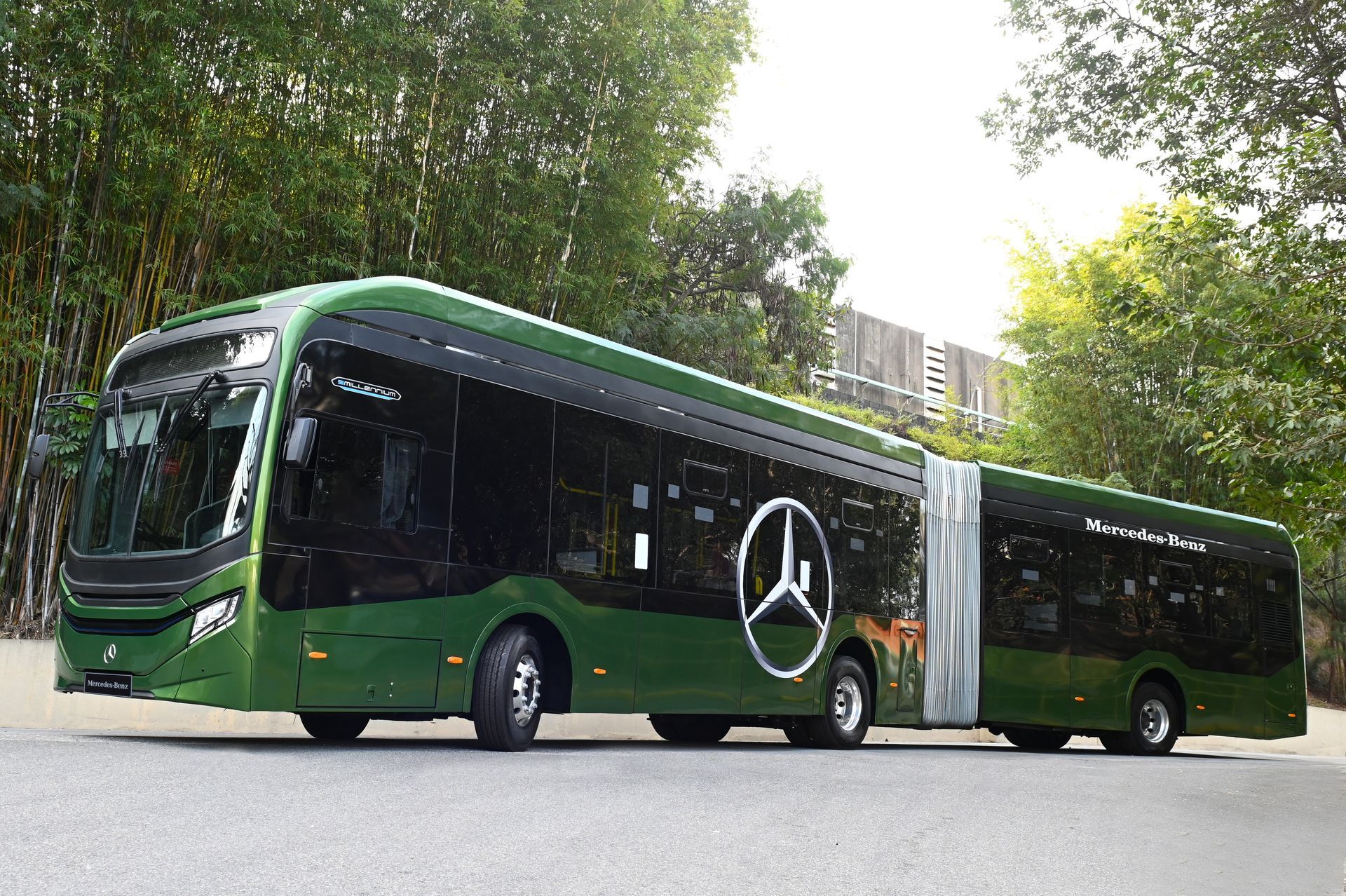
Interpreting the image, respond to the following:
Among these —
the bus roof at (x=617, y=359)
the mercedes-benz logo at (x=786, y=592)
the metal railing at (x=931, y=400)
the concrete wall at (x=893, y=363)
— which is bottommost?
the mercedes-benz logo at (x=786, y=592)

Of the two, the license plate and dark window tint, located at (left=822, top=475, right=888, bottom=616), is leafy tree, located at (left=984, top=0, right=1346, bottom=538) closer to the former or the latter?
dark window tint, located at (left=822, top=475, right=888, bottom=616)

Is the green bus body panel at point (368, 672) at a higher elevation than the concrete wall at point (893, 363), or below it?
below

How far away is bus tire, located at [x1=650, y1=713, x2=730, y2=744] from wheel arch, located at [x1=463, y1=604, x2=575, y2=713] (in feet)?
11.0

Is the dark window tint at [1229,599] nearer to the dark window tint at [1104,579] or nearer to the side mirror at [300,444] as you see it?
the dark window tint at [1104,579]

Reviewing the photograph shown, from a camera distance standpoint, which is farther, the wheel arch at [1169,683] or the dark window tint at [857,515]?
the wheel arch at [1169,683]

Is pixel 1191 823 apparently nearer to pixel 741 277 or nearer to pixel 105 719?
pixel 105 719

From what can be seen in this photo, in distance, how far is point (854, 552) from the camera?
12.3m

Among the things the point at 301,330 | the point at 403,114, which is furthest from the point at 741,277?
the point at 301,330

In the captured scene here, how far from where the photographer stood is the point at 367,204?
12047 mm

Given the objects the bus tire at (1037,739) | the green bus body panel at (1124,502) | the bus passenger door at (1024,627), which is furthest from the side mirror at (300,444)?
the bus tire at (1037,739)

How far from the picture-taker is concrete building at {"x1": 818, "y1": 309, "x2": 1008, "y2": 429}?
31188 millimetres

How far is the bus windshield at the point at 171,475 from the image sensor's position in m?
7.57

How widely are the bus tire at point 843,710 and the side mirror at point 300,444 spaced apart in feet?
19.9

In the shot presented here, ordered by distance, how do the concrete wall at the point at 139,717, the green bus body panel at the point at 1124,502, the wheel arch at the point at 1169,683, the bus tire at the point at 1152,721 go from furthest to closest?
the wheel arch at the point at 1169,683 → the bus tire at the point at 1152,721 → the green bus body panel at the point at 1124,502 → the concrete wall at the point at 139,717
